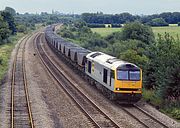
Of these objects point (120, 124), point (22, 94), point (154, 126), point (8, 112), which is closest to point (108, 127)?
point (120, 124)

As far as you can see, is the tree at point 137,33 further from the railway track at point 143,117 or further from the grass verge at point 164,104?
the railway track at point 143,117

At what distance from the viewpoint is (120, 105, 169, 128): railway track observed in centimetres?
2094

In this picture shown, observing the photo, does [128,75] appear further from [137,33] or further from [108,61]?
[137,33]

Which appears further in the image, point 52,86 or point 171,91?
point 52,86

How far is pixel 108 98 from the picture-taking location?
2803 centimetres

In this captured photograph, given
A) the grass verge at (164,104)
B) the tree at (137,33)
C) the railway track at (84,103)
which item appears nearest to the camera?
the railway track at (84,103)

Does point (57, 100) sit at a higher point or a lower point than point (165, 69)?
lower

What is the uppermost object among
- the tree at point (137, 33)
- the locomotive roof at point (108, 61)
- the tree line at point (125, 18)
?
the locomotive roof at point (108, 61)

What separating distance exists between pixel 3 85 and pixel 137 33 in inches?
1477

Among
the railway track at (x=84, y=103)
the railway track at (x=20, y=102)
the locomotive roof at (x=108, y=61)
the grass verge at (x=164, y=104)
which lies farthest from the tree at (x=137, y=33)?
the grass verge at (x=164, y=104)

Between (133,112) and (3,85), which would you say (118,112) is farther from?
(3,85)

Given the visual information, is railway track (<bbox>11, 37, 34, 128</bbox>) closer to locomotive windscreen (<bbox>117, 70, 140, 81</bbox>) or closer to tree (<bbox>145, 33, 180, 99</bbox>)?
locomotive windscreen (<bbox>117, 70, 140, 81</bbox>)

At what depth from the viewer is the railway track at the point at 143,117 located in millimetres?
20938

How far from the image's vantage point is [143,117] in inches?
896
